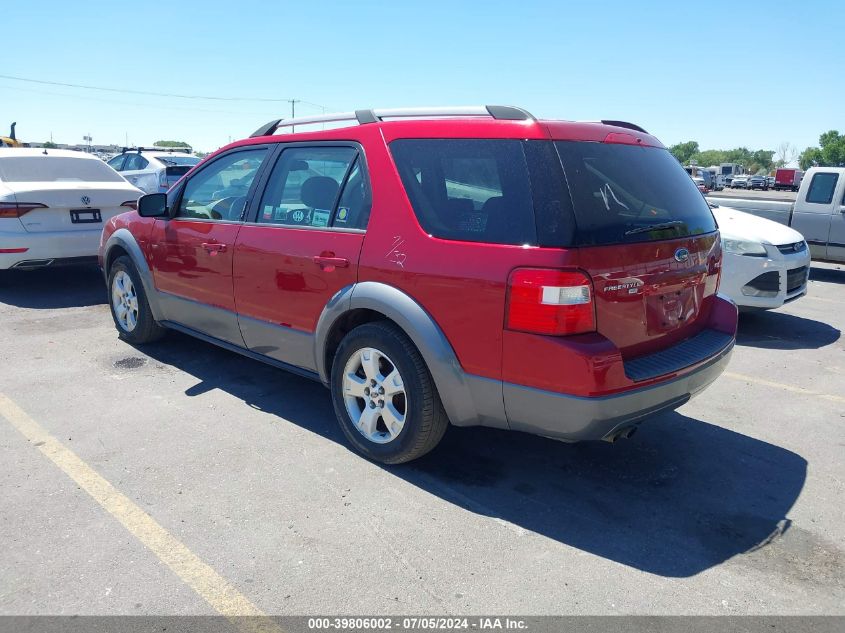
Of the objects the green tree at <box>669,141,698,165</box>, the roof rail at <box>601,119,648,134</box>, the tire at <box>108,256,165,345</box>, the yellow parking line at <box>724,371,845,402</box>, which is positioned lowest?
the yellow parking line at <box>724,371,845,402</box>

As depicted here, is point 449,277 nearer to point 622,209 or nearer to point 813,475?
point 622,209

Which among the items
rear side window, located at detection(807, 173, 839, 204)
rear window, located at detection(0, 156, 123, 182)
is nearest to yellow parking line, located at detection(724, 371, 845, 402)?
rear side window, located at detection(807, 173, 839, 204)

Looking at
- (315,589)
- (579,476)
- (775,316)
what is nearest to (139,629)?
(315,589)

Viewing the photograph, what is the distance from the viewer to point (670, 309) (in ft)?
11.2

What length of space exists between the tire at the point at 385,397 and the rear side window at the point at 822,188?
939cm

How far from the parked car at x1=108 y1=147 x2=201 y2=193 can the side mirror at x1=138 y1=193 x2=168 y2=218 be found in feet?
32.4

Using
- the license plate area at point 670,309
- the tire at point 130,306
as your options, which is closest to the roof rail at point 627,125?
the license plate area at point 670,309

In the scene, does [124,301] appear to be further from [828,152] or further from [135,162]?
[828,152]

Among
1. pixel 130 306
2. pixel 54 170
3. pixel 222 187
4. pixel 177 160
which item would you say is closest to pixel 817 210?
pixel 222 187

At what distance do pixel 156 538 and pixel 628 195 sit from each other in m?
2.73

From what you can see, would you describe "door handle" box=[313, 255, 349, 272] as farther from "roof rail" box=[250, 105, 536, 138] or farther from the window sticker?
"roof rail" box=[250, 105, 536, 138]

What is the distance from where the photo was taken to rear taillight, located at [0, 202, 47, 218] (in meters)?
7.33

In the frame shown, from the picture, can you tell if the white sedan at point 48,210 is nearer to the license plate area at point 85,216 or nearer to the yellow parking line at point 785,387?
the license plate area at point 85,216

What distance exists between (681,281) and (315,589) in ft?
7.54
